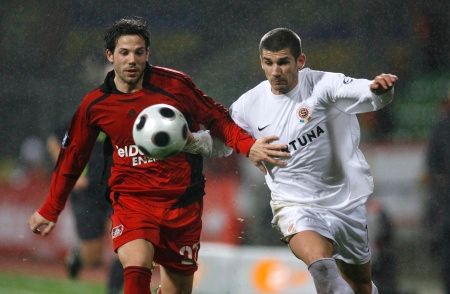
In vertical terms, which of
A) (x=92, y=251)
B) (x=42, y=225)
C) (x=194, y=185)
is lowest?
(x=92, y=251)

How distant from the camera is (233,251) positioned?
654cm

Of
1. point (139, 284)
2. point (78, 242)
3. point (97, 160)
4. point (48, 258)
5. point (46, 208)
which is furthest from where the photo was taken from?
point (48, 258)

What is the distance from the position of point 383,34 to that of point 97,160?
2100 millimetres

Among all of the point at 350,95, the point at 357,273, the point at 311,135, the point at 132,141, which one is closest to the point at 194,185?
the point at 132,141

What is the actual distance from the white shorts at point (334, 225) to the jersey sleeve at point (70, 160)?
0.88m

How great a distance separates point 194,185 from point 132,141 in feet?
1.17

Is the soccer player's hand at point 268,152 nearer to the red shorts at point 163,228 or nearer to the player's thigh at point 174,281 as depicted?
the red shorts at point 163,228

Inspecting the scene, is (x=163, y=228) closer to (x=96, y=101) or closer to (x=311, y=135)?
(x=96, y=101)

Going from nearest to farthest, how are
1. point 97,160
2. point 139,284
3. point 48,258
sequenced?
point 139,284 < point 97,160 < point 48,258

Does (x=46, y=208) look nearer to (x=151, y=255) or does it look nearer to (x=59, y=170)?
(x=59, y=170)

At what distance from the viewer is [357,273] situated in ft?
15.6

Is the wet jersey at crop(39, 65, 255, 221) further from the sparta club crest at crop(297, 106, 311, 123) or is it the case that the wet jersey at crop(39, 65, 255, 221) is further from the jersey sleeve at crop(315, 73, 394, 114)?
the jersey sleeve at crop(315, 73, 394, 114)

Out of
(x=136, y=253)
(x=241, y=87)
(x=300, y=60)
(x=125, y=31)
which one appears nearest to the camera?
(x=136, y=253)

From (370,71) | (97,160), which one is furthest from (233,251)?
(370,71)
